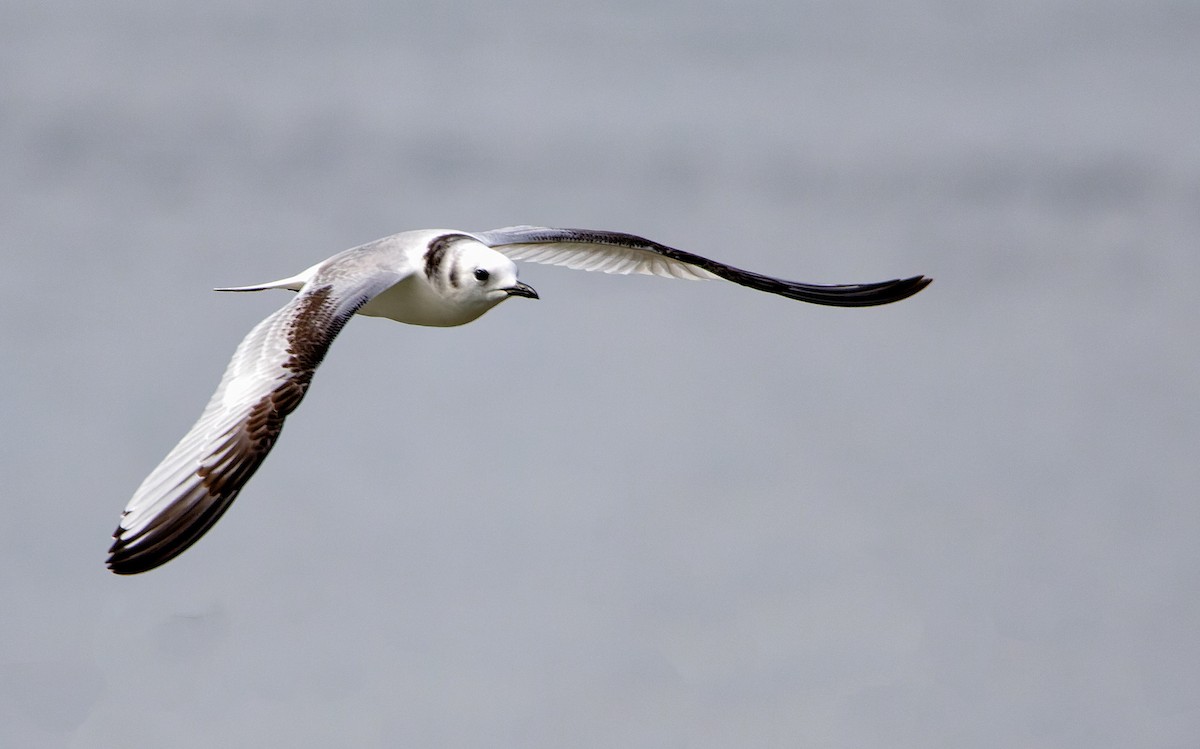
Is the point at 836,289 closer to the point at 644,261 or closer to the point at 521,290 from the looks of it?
the point at 644,261

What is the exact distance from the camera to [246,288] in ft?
25.0

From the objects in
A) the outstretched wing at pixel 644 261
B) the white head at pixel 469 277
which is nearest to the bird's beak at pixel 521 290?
the white head at pixel 469 277

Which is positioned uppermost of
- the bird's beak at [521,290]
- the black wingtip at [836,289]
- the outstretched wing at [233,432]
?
the black wingtip at [836,289]

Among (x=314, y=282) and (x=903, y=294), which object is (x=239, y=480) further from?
(x=903, y=294)

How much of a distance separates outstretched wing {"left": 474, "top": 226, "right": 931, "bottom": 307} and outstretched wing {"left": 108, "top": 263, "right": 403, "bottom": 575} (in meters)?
1.65

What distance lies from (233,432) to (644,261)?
11.2 feet

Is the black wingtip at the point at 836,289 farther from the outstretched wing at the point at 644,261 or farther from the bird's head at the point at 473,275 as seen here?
the bird's head at the point at 473,275

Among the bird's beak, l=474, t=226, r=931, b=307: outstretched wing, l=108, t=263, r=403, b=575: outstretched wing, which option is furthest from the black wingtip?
l=108, t=263, r=403, b=575: outstretched wing

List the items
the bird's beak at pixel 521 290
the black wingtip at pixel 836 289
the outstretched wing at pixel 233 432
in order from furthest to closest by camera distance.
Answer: the black wingtip at pixel 836 289 → the bird's beak at pixel 521 290 → the outstretched wing at pixel 233 432

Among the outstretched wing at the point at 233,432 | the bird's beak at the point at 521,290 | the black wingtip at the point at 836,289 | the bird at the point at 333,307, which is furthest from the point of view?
the black wingtip at the point at 836,289

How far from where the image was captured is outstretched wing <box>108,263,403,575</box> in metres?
5.39

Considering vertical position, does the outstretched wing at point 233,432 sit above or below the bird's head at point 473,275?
below

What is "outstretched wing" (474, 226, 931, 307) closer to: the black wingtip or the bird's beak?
the black wingtip

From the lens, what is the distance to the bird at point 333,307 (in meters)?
5.50
